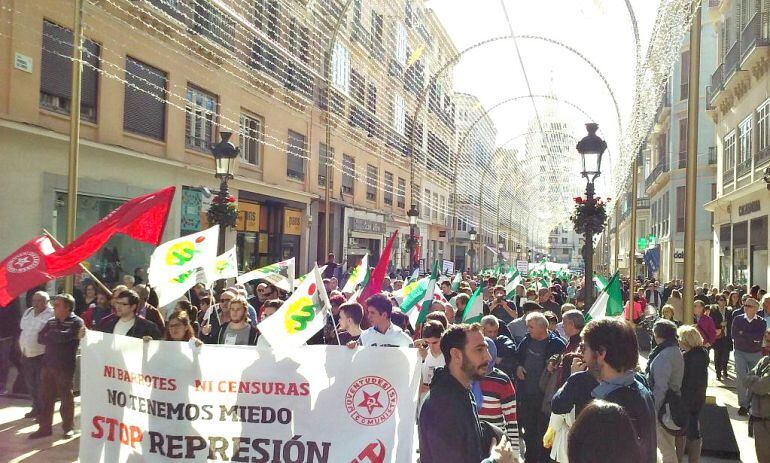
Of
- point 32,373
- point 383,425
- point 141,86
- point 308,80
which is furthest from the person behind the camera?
point 308,80

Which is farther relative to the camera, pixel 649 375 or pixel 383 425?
pixel 649 375

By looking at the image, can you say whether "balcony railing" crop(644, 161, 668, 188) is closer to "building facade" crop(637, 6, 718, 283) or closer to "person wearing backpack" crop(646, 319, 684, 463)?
"building facade" crop(637, 6, 718, 283)

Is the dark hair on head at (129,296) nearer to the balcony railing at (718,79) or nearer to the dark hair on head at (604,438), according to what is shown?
the dark hair on head at (604,438)

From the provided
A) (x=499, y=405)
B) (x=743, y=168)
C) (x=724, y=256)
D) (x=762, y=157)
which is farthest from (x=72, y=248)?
(x=724, y=256)

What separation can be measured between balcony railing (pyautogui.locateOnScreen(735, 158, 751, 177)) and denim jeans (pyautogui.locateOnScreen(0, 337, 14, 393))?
20917mm

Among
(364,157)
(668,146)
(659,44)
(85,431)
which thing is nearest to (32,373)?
(85,431)

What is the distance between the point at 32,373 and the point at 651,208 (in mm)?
50766

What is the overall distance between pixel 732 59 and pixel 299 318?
Answer: 21859 mm

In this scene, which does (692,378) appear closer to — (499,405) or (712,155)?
(499,405)

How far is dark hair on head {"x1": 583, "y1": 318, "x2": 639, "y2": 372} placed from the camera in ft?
11.5

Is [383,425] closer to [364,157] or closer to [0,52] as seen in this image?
[0,52]

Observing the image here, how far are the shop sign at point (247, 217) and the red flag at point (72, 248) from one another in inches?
611

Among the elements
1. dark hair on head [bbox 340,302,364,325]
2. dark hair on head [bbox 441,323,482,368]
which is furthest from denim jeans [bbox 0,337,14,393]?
dark hair on head [bbox 441,323,482,368]

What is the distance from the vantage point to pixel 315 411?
17.1 ft
